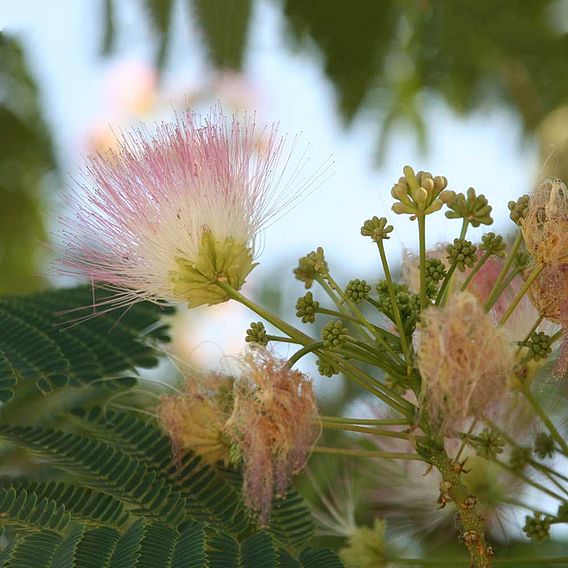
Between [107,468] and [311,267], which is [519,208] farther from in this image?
[107,468]

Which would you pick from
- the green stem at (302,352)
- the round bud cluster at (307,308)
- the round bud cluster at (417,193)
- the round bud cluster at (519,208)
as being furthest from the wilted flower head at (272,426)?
the round bud cluster at (519,208)

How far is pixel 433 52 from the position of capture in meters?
3.37

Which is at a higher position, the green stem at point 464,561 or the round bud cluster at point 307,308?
the round bud cluster at point 307,308

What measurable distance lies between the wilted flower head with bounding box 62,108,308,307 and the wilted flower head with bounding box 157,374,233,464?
193 mm

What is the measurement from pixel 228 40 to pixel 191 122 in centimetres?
151

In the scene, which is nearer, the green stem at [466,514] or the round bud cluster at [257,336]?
the green stem at [466,514]

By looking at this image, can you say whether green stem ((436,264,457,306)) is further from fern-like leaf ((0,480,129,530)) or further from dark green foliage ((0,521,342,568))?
fern-like leaf ((0,480,129,530))

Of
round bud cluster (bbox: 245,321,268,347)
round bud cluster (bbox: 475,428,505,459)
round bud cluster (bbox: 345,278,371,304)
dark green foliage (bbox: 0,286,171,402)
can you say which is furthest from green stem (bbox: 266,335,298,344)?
dark green foliage (bbox: 0,286,171,402)

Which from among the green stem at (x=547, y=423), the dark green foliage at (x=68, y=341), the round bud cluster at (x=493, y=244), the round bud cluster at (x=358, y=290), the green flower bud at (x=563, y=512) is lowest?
the green flower bud at (x=563, y=512)

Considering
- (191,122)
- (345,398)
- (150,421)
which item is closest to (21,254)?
(345,398)

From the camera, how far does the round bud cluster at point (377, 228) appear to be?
5.67 ft

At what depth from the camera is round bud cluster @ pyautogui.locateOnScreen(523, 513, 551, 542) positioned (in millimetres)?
1789

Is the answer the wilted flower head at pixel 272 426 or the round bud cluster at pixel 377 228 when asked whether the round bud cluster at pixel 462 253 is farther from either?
the wilted flower head at pixel 272 426

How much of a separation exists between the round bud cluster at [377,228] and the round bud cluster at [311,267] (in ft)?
0.32
